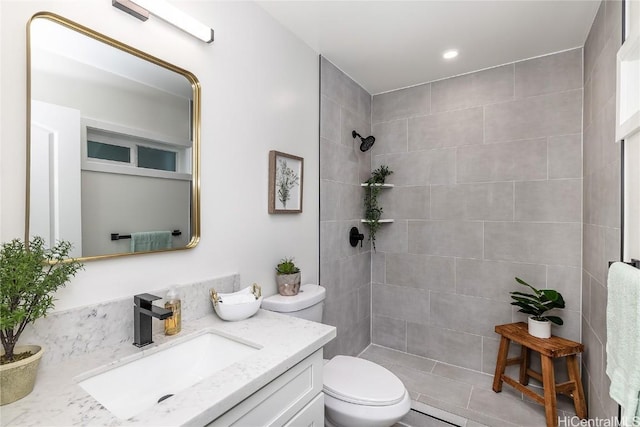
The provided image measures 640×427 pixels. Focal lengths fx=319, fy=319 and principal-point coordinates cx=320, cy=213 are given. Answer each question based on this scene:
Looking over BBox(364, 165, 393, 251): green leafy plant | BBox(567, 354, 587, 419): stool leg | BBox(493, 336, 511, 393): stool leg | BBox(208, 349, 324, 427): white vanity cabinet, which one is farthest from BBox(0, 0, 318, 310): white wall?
BBox(567, 354, 587, 419): stool leg

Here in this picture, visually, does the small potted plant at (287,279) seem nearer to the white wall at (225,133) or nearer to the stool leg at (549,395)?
the white wall at (225,133)

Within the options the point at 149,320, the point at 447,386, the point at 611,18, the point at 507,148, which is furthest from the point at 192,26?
the point at 447,386

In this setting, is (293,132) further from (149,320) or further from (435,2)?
(149,320)

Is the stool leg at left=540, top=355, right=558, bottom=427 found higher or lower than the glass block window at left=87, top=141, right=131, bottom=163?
lower

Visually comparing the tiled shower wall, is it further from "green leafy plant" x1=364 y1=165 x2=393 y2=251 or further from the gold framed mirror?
the gold framed mirror

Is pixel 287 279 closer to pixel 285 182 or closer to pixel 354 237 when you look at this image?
pixel 285 182

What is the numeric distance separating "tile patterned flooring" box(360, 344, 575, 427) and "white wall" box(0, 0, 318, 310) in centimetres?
109

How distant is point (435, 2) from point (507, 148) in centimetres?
122

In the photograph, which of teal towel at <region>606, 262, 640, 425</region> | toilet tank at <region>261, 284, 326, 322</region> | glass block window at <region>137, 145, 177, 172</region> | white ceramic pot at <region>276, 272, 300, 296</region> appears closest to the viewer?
teal towel at <region>606, 262, 640, 425</region>

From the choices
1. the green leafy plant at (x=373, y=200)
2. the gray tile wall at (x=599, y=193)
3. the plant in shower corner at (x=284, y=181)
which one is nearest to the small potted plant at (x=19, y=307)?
the plant in shower corner at (x=284, y=181)

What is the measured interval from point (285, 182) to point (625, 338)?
1.60 m

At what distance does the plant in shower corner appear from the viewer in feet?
6.08

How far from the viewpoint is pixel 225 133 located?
153 centimetres

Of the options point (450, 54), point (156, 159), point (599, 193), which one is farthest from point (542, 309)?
point (156, 159)
